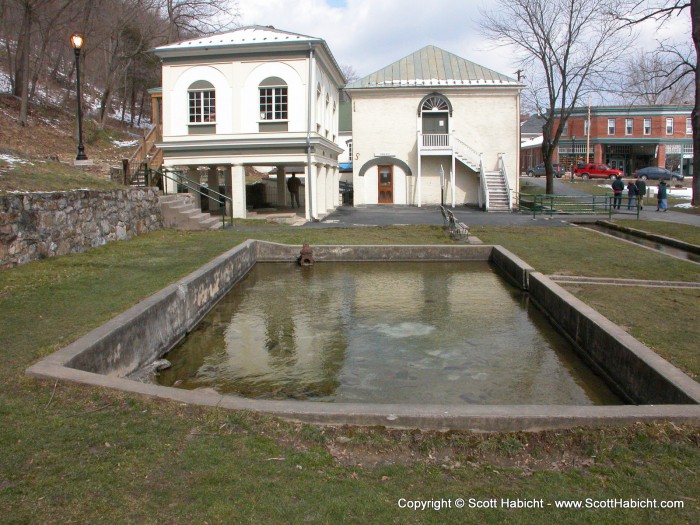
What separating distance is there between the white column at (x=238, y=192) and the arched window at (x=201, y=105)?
2.17 m

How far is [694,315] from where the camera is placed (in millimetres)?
9352

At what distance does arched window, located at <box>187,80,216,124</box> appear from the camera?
86.5ft

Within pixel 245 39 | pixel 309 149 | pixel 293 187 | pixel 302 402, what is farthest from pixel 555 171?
pixel 302 402

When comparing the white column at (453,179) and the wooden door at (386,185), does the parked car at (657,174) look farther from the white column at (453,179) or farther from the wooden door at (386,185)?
the wooden door at (386,185)

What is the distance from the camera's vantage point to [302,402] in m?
5.61

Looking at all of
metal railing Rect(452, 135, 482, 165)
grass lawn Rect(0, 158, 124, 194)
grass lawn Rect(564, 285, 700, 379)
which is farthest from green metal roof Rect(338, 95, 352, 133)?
grass lawn Rect(564, 285, 700, 379)

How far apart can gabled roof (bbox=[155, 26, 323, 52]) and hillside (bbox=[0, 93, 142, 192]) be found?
5.88 meters

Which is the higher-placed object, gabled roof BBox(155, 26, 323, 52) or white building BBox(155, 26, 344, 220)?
gabled roof BBox(155, 26, 323, 52)

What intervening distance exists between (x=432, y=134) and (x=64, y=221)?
83.2 feet

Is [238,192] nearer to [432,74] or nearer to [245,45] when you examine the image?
[245,45]

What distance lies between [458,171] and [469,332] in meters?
27.9

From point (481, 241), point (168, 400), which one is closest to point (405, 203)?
point (481, 241)

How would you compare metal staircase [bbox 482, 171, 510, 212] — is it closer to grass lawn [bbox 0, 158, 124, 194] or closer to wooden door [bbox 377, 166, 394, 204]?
wooden door [bbox 377, 166, 394, 204]

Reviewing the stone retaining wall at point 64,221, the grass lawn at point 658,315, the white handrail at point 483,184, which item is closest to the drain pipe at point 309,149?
the stone retaining wall at point 64,221
